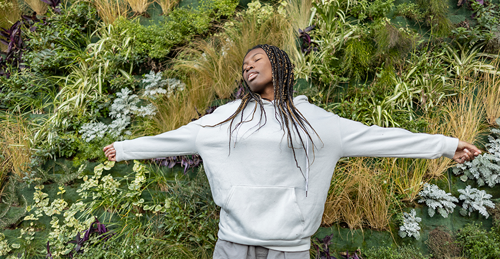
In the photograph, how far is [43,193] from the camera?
2938mm

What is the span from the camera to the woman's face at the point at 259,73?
5.63 feet

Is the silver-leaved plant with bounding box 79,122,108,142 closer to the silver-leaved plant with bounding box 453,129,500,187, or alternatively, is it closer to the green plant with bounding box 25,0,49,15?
the green plant with bounding box 25,0,49,15

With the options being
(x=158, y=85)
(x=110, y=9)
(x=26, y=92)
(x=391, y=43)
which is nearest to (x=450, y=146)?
(x=391, y=43)

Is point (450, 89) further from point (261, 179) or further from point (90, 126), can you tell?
point (90, 126)

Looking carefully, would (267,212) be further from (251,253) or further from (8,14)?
(8,14)

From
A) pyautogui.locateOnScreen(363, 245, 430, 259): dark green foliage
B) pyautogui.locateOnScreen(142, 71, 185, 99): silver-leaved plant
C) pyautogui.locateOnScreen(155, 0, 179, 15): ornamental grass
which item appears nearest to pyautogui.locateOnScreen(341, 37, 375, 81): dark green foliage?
pyautogui.locateOnScreen(363, 245, 430, 259): dark green foliage

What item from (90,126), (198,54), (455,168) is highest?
(198,54)

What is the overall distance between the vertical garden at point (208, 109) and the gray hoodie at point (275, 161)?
1.01m

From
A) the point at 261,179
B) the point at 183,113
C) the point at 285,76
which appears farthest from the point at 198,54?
the point at 261,179

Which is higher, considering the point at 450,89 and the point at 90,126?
the point at 450,89

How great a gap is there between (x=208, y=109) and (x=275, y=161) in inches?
61.5

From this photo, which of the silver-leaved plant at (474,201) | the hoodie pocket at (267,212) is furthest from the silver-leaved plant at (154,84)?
the silver-leaved plant at (474,201)

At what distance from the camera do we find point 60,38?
346cm

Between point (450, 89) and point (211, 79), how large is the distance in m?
2.52
